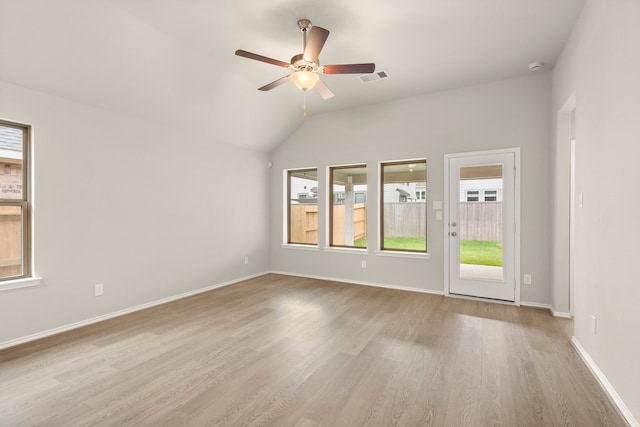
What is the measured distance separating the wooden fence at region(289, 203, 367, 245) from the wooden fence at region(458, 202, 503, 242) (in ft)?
5.33

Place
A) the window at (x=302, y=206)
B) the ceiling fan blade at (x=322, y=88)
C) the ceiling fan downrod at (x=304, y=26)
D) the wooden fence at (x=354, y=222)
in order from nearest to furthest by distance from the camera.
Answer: the ceiling fan downrod at (x=304, y=26) < the ceiling fan blade at (x=322, y=88) < the wooden fence at (x=354, y=222) < the window at (x=302, y=206)

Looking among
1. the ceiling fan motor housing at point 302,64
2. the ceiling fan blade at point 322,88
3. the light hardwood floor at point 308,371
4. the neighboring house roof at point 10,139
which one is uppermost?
the ceiling fan motor housing at point 302,64

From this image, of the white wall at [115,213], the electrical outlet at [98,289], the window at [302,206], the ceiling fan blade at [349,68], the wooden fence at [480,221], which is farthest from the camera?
the window at [302,206]

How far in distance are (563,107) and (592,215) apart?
1661 mm

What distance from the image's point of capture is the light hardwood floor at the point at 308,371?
1.99 metres

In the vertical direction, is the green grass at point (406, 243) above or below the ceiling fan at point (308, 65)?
below

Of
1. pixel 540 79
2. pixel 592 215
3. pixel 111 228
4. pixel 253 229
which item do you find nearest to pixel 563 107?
pixel 540 79

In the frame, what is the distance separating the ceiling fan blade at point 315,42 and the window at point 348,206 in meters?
2.94

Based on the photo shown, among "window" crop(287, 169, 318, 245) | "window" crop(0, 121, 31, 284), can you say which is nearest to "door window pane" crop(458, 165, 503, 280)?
"window" crop(287, 169, 318, 245)

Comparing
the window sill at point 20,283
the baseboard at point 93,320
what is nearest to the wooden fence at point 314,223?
the baseboard at point 93,320

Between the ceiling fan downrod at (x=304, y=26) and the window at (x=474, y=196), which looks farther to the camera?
the window at (x=474, y=196)

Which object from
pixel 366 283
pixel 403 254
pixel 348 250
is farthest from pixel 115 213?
pixel 403 254

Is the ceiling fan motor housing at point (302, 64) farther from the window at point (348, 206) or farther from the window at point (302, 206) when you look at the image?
the window at point (302, 206)

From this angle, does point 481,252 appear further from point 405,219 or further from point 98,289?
point 98,289
